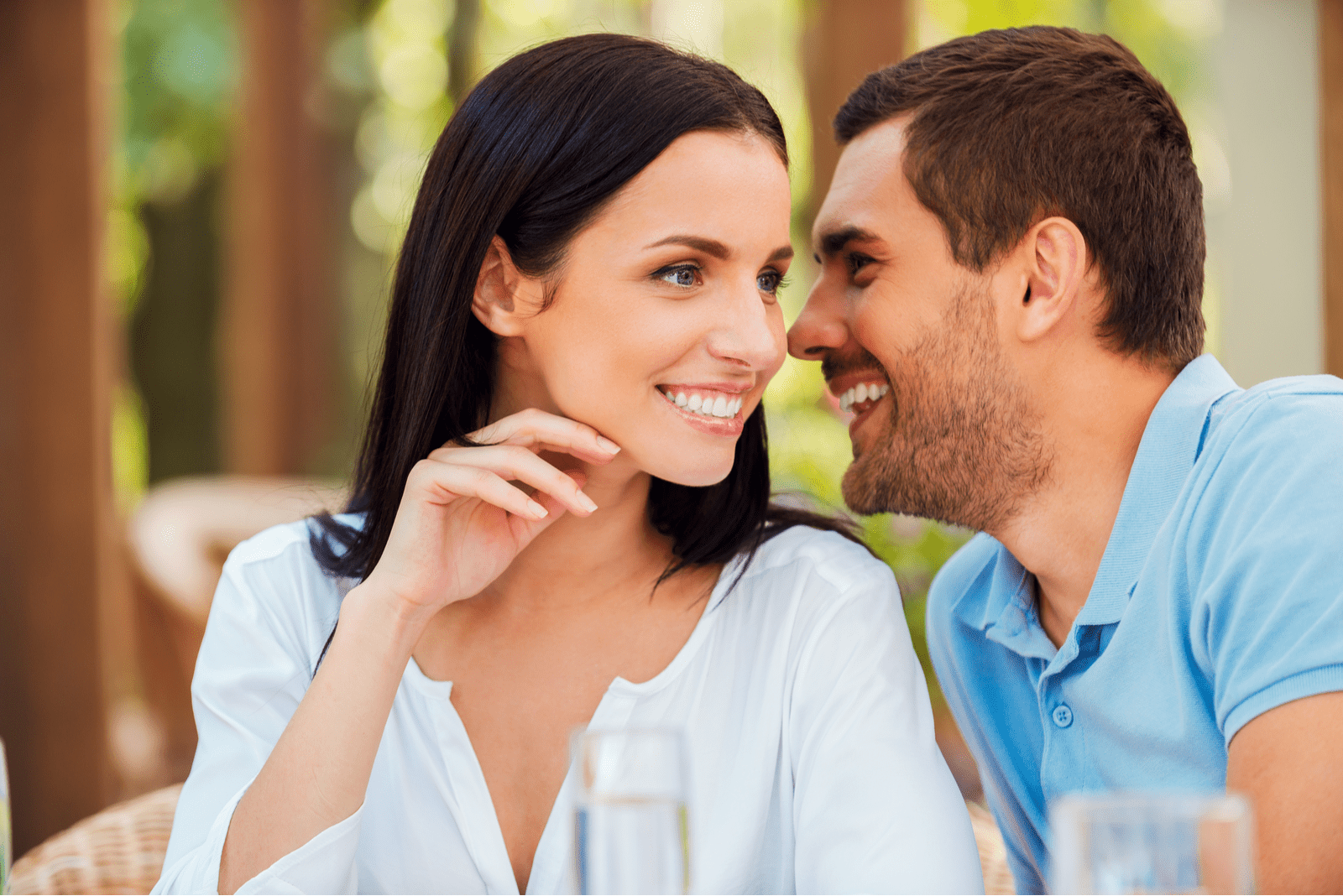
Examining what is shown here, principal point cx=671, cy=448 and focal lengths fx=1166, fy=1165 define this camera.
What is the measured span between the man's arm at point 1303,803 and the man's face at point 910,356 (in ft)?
1.93

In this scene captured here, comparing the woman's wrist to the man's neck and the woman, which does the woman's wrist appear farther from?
the man's neck

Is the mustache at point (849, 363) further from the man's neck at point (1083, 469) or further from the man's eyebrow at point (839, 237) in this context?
the man's neck at point (1083, 469)

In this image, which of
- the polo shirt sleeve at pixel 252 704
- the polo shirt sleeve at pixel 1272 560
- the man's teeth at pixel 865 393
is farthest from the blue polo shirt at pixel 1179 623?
the polo shirt sleeve at pixel 252 704

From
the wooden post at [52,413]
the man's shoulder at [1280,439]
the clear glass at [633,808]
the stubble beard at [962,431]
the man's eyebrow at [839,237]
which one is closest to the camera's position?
the clear glass at [633,808]

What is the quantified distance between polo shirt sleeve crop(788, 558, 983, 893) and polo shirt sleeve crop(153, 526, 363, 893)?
1.99 feet

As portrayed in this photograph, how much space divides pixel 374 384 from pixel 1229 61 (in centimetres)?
296

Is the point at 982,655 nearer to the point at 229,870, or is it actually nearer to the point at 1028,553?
the point at 1028,553

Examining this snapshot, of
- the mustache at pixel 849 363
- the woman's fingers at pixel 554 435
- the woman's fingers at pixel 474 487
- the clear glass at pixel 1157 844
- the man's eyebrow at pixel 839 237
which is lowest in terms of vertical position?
the clear glass at pixel 1157 844

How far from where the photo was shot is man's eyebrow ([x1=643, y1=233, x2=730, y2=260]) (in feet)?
5.26

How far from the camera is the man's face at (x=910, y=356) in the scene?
1783 millimetres

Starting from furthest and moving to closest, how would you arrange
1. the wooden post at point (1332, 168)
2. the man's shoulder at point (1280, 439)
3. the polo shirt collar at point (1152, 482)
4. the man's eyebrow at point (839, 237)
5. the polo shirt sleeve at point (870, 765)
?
1. the wooden post at point (1332, 168)
2. the man's eyebrow at point (839, 237)
3. the polo shirt collar at point (1152, 482)
4. the polo shirt sleeve at point (870, 765)
5. the man's shoulder at point (1280, 439)

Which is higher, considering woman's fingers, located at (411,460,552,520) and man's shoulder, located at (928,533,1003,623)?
woman's fingers, located at (411,460,552,520)

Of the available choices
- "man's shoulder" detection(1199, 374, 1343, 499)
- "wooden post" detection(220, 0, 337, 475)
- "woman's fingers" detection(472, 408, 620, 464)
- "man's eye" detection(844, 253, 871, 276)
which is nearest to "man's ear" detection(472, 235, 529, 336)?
"woman's fingers" detection(472, 408, 620, 464)

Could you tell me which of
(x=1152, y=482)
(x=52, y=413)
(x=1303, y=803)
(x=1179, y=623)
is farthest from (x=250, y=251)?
(x=1303, y=803)
